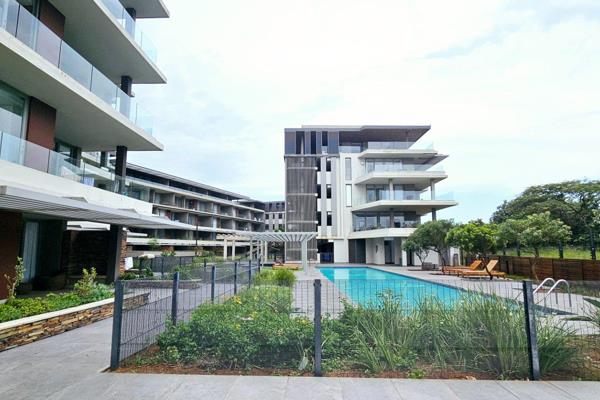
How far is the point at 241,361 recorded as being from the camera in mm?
4441

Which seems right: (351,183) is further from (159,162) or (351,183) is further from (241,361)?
(241,361)

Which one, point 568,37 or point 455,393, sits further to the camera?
point 568,37

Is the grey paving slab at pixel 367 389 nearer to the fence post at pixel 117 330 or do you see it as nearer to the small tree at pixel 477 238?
the fence post at pixel 117 330

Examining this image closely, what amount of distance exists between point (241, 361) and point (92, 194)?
911 centimetres

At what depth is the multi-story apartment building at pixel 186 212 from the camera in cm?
4122

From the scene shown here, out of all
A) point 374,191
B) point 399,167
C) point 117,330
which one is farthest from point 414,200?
point 117,330

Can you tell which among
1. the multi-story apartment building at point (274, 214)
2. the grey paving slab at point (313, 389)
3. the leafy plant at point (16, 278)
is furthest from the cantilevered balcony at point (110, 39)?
the multi-story apartment building at point (274, 214)

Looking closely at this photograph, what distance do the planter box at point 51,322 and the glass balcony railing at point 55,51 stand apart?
6249mm

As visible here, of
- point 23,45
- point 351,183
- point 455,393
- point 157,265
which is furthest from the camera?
point 351,183

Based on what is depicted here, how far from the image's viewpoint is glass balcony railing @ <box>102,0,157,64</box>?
1138cm

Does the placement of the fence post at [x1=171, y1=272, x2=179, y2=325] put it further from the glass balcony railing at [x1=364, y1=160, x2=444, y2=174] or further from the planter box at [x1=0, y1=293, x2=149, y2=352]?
the glass balcony railing at [x1=364, y1=160, x2=444, y2=174]

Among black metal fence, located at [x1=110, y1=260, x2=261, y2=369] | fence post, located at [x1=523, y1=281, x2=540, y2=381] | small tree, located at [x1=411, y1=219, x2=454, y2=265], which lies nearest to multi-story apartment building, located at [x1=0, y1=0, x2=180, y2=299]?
black metal fence, located at [x1=110, y1=260, x2=261, y2=369]

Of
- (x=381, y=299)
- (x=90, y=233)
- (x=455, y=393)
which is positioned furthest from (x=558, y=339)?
(x=90, y=233)

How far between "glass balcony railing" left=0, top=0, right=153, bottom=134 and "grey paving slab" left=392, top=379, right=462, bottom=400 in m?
10.2
